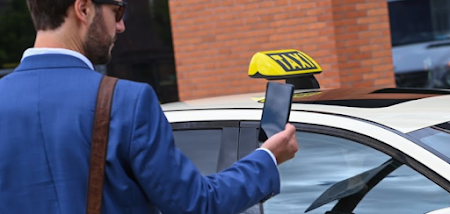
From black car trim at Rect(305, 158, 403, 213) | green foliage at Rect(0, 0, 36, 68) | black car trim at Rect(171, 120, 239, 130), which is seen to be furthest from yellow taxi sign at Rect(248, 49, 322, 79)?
green foliage at Rect(0, 0, 36, 68)

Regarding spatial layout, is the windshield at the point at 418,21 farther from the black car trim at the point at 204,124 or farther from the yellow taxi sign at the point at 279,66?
the black car trim at the point at 204,124

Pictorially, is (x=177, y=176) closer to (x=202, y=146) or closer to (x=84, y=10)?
(x=84, y=10)

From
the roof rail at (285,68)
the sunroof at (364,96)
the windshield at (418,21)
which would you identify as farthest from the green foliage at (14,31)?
the sunroof at (364,96)

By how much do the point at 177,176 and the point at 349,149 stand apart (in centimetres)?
122

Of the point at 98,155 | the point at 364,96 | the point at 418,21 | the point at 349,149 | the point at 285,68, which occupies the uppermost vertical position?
the point at 98,155

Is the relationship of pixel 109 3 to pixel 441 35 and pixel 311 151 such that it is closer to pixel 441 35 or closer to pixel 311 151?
pixel 311 151

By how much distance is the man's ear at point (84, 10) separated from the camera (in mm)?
1739

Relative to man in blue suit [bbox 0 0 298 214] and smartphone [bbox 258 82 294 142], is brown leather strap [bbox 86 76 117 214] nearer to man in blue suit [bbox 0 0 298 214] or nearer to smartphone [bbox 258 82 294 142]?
Result: man in blue suit [bbox 0 0 298 214]

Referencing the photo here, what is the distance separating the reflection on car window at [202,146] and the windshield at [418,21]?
5.55 meters

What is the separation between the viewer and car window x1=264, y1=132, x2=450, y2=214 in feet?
8.65

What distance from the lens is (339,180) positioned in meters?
2.82

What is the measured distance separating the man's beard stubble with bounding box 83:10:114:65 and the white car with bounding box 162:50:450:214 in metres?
1.15

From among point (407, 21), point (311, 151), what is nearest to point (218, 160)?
point (311, 151)

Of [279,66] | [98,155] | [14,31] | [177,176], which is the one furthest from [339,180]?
[14,31]
